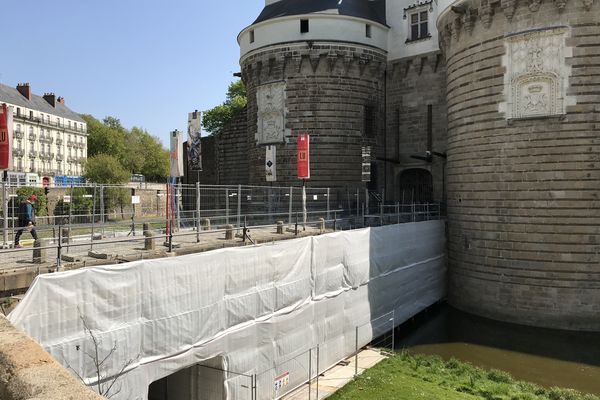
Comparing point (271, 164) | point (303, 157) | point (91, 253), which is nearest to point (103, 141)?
point (271, 164)

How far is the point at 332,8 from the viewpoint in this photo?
87.2ft

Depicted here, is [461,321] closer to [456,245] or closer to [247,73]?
[456,245]

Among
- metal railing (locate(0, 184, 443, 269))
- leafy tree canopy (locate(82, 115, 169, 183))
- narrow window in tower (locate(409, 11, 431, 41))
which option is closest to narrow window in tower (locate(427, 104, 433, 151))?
metal railing (locate(0, 184, 443, 269))

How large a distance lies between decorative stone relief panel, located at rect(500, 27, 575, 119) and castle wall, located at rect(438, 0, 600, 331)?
35 millimetres

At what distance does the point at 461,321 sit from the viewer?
20156mm

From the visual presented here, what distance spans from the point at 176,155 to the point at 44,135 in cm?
6074

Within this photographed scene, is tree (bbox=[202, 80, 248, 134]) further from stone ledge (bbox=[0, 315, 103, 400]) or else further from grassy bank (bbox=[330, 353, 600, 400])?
stone ledge (bbox=[0, 315, 103, 400])

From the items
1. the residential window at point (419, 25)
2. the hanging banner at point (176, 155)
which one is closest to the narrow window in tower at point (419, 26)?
the residential window at point (419, 25)

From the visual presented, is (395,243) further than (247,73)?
No

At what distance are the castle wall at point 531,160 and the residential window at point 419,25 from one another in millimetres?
6497

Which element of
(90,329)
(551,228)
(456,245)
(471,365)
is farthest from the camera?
(456,245)

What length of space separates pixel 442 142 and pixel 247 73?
1160 cm

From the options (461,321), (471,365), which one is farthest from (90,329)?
(461,321)

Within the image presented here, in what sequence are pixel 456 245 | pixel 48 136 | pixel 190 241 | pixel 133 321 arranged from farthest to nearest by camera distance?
pixel 48 136
pixel 456 245
pixel 190 241
pixel 133 321
